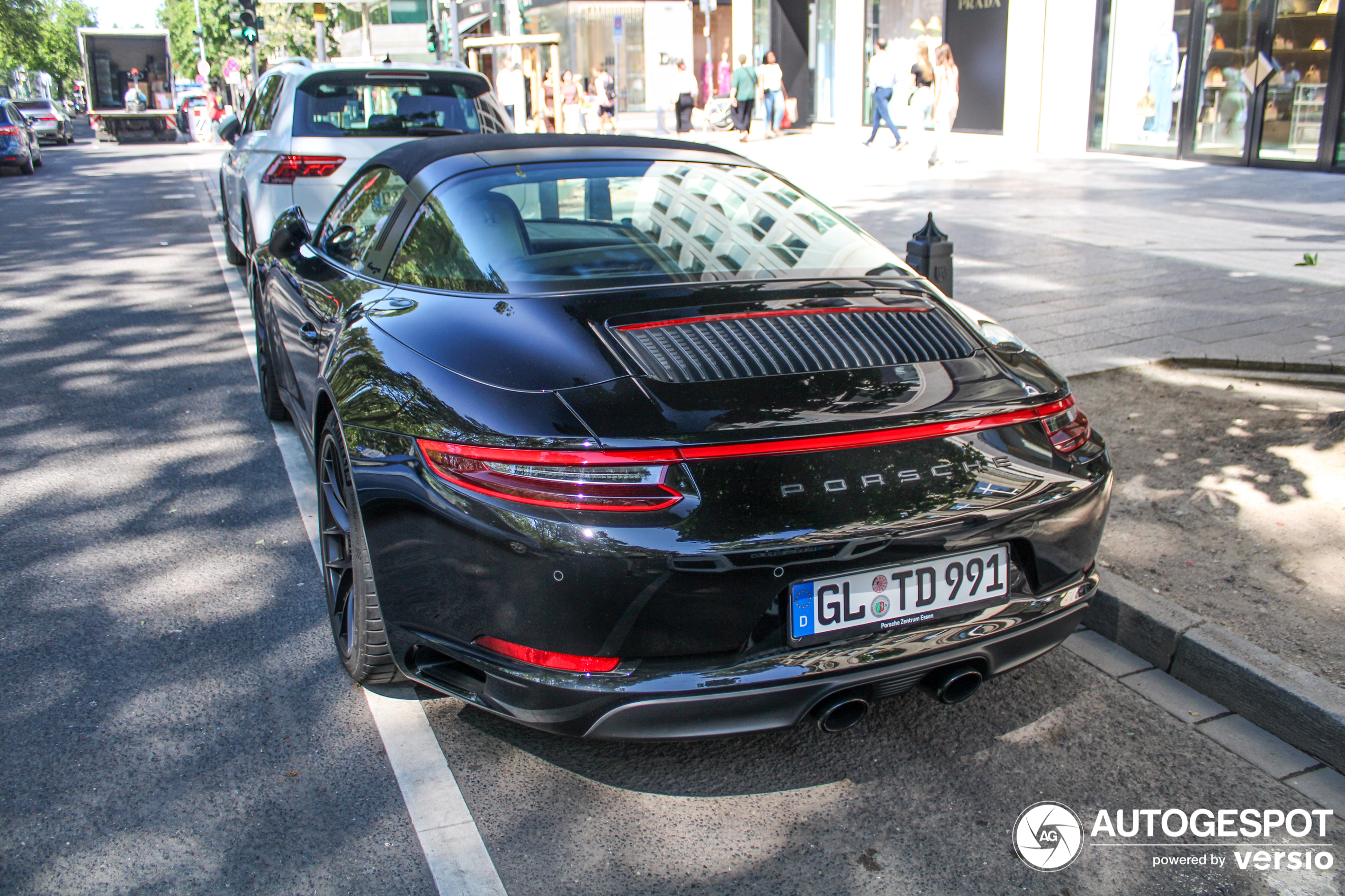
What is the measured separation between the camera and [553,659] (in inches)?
92.7

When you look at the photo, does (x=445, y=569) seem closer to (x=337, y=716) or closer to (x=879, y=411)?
(x=337, y=716)

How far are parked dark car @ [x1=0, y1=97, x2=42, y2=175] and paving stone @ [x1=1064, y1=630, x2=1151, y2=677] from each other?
24.6m

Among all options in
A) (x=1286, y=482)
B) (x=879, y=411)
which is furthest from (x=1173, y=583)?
(x=879, y=411)

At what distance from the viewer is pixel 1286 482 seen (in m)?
4.34

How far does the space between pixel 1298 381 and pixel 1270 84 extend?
12.3 m

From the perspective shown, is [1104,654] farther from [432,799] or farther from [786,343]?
[432,799]

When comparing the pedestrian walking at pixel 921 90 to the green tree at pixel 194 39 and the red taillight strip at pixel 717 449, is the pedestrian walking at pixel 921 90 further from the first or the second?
the green tree at pixel 194 39

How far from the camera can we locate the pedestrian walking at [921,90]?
61.4ft

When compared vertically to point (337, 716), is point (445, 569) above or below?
above

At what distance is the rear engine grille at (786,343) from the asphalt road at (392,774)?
103cm

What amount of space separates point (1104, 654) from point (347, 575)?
2299 mm

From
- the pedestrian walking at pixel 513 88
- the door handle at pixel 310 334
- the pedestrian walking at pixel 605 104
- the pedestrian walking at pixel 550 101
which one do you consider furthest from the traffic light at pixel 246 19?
the door handle at pixel 310 334

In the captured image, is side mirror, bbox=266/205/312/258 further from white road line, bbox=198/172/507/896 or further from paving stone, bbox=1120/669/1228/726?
paving stone, bbox=1120/669/1228/726

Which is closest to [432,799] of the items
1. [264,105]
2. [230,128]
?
[264,105]
